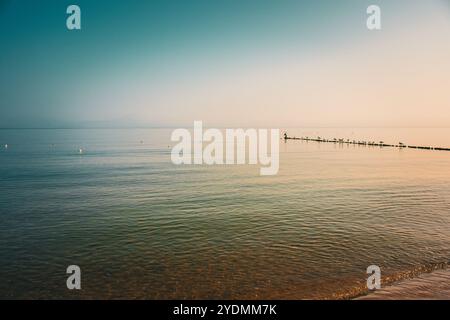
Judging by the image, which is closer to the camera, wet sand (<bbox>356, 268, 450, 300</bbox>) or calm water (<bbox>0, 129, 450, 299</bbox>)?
wet sand (<bbox>356, 268, 450, 300</bbox>)

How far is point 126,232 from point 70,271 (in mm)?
6283

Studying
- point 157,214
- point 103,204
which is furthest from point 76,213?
point 157,214

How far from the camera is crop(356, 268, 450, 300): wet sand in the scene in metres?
12.6

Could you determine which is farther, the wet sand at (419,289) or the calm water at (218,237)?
the calm water at (218,237)

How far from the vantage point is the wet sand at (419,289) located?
12.6 meters

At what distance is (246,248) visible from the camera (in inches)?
758

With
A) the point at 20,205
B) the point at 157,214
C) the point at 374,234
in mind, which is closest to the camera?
the point at 374,234

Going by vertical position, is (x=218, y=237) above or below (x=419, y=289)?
above

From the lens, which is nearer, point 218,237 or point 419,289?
point 419,289

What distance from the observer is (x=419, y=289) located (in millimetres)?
13250
